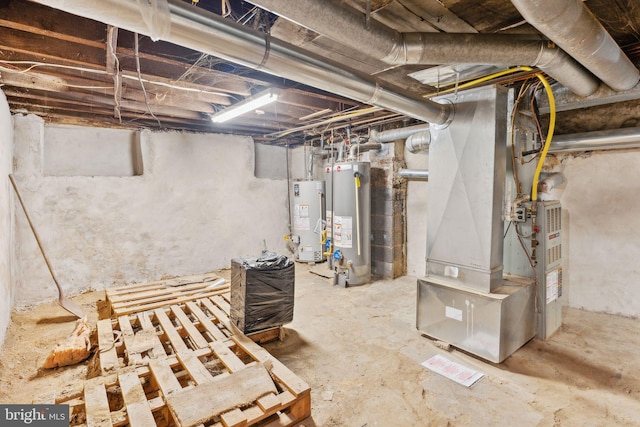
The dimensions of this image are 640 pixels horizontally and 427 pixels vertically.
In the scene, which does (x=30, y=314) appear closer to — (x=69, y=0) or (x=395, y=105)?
(x=69, y=0)

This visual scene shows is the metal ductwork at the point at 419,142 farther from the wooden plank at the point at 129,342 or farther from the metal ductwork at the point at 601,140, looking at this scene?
the wooden plank at the point at 129,342

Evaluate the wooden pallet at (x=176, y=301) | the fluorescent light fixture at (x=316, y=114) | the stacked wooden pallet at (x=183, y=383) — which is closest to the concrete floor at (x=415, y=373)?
the stacked wooden pallet at (x=183, y=383)

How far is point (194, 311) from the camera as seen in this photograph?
258cm

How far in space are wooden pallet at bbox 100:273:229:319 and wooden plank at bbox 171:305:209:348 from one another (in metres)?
0.27

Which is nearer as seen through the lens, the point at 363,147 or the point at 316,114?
the point at 316,114

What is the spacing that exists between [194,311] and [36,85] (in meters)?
2.38

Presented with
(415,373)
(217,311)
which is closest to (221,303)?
(217,311)

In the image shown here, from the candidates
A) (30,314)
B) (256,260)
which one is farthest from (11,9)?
(30,314)

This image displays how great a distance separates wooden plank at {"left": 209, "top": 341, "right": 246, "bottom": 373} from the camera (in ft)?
5.69

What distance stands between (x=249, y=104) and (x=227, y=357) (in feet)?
7.20

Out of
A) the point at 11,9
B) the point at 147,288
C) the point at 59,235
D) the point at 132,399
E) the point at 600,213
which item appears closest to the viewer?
the point at 132,399

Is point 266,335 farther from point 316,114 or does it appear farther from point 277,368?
point 316,114

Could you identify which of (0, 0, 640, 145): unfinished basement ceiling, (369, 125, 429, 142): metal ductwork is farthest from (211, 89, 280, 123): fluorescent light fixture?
(369, 125, 429, 142): metal ductwork

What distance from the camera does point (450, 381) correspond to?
2.02 meters
